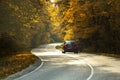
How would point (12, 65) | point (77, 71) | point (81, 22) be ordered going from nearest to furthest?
point (77, 71) < point (12, 65) < point (81, 22)

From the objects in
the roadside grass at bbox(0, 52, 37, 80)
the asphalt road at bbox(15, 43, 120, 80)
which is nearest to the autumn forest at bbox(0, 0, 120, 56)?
the roadside grass at bbox(0, 52, 37, 80)

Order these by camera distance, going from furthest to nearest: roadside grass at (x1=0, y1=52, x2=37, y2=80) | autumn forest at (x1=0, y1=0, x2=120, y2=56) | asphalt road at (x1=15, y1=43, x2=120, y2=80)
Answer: autumn forest at (x1=0, y1=0, x2=120, y2=56)
roadside grass at (x1=0, y1=52, x2=37, y2=80)
asphalt road at (x1=15, y1=43, x2=120, y2=80)

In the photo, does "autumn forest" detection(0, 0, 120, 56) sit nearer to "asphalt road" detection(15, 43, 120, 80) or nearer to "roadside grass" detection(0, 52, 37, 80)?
"roadside grass" detection(0, 52, 37, 80)

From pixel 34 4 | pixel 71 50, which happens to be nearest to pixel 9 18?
pixel 34 4

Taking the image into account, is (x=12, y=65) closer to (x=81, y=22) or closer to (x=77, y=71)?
(x=77, y=71)

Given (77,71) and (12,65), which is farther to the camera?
(12,65)

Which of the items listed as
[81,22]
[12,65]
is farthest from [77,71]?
[81,22]

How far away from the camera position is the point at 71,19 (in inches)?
2117

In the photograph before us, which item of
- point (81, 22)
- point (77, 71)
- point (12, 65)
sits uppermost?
point (81, 22)

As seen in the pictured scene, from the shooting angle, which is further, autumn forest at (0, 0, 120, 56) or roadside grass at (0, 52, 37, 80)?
autumn forest at (0, 0, 120, 56)

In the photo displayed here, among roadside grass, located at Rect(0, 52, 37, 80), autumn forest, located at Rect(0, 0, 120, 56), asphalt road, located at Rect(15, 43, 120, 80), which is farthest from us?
autumn forest, located at Rect(0, 0, 120, 56)

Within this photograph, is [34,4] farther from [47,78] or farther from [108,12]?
[47,78]

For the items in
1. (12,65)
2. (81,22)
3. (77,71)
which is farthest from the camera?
(81,22)

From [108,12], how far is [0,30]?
16737 millimetres
